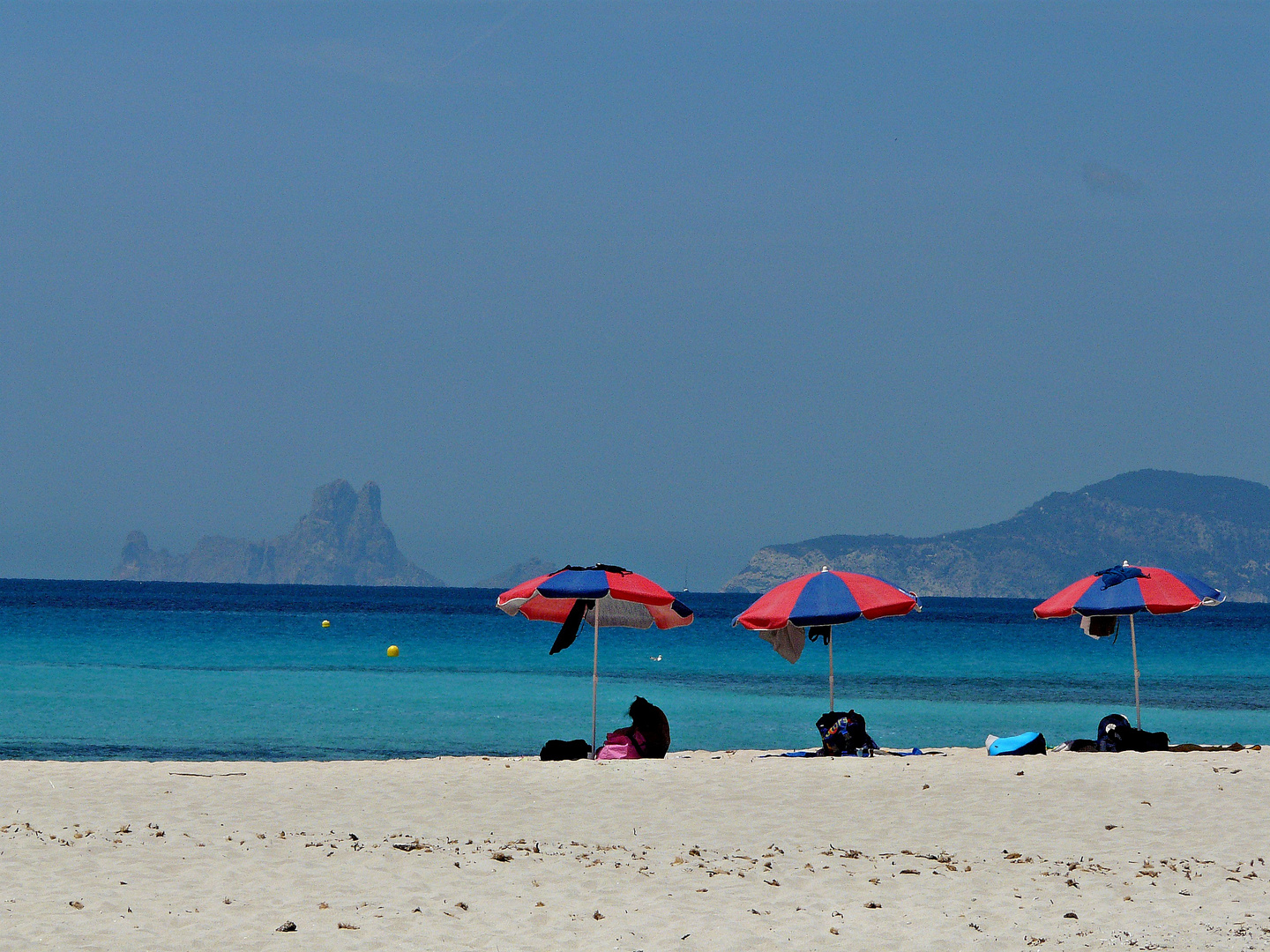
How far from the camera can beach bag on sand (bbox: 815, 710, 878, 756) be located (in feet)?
46.4

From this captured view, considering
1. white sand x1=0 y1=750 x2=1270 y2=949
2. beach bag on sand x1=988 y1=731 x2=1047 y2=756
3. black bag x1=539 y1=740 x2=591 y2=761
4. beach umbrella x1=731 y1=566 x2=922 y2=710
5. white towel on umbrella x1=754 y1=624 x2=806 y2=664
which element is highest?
beach umbrella x1=731 y1=566 x2=922 y2=710

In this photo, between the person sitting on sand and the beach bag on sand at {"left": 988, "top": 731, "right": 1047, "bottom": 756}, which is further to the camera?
the beach bag on sand at {"left": 988, "top": 731, "right": 1047, "bottom": 756}

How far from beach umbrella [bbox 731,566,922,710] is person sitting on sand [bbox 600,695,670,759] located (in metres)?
1.43

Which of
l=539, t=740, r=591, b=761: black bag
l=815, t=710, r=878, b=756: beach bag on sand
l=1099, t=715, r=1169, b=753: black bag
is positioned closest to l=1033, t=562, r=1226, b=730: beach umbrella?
l=1099, t=715, r=1169, b=753: black bag

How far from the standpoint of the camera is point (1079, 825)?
10.2 metres

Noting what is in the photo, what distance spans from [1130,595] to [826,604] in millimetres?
3736

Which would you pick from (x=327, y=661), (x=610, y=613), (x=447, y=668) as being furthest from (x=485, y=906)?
(x=327, y=661)

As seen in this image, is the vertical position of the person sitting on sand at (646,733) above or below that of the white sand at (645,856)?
above

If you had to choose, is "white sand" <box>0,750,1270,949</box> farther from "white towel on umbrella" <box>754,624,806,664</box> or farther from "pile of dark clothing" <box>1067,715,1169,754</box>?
"white towel on umbrella" <box>754,624,806,664</box>

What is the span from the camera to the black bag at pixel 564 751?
555 inches

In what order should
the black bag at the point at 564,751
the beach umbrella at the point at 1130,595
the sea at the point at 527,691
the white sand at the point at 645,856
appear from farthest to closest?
the sea at the point at 527,691
the beach umbrella at the point at 1130,595
the black bag at the point at 564,751
the white sand at the point at 645,856

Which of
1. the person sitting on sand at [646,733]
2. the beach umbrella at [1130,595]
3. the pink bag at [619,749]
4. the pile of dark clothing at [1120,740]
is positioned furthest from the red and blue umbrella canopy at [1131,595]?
the pink bag at [619,749]

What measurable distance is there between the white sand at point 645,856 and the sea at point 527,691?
6791mm

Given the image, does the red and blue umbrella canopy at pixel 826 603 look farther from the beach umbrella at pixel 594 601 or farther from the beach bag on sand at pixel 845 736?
the beach bag on sand at pixel 845 736
